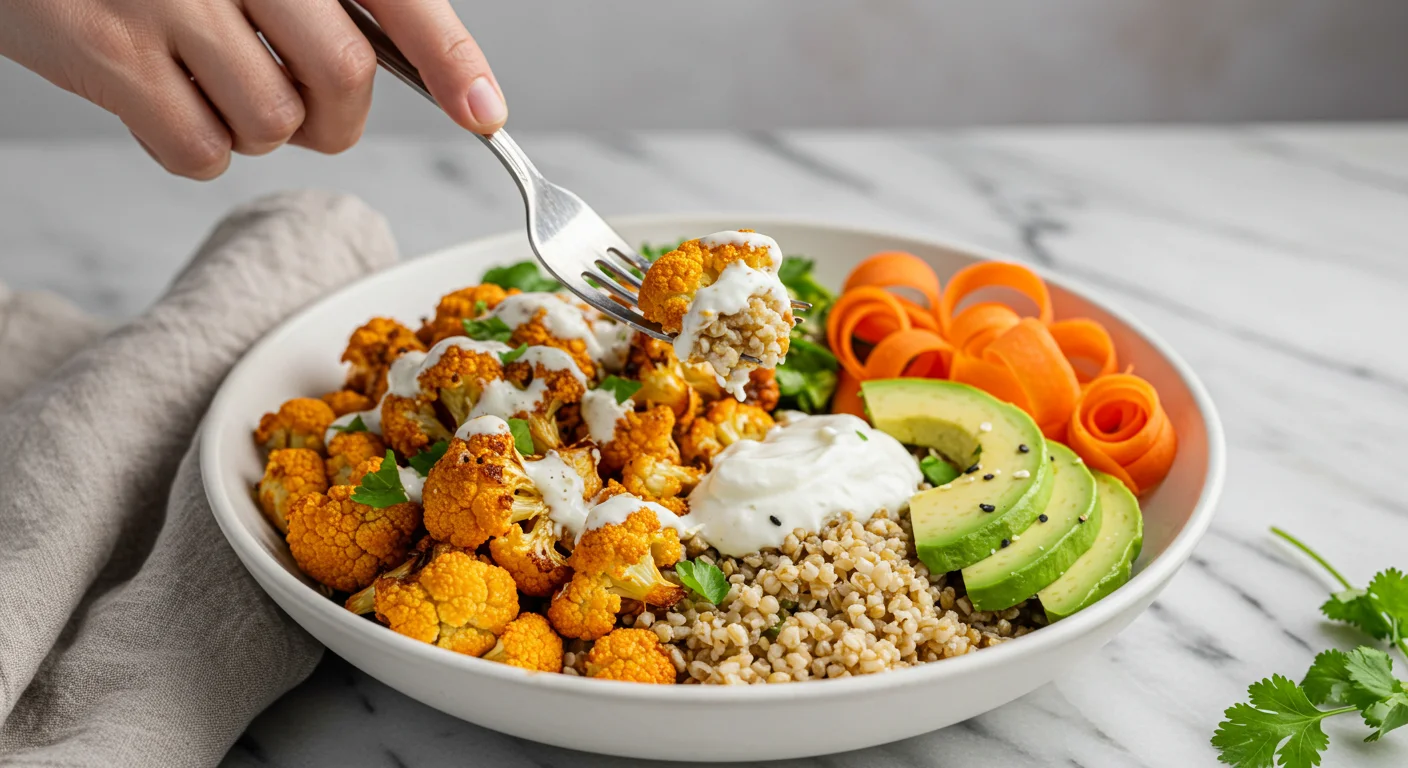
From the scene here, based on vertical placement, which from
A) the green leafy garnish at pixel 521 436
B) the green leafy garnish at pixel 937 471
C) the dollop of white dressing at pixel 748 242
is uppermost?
the dollop of white dressing at pixel 748 242

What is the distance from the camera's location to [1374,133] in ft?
16.5

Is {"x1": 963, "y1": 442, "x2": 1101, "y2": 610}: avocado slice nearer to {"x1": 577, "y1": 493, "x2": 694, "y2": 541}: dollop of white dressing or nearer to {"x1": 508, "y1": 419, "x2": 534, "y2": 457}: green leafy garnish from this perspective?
{"x1": 577, "y1": 493, "x2": 694, "y2": 541}: dollop of white dressing

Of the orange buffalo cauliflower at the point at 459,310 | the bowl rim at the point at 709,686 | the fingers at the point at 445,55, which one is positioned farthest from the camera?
the orange buffalo cauliflower at the point at 459,310

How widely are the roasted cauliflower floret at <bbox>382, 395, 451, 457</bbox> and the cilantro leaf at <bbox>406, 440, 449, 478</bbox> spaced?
4 cm

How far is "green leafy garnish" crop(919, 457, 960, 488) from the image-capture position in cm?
246

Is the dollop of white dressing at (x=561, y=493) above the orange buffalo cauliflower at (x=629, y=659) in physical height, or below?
above

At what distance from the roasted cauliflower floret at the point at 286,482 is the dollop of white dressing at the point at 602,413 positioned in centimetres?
56

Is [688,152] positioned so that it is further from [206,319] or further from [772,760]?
[772,760]

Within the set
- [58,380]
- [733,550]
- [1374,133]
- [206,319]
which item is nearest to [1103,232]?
[1374,133]

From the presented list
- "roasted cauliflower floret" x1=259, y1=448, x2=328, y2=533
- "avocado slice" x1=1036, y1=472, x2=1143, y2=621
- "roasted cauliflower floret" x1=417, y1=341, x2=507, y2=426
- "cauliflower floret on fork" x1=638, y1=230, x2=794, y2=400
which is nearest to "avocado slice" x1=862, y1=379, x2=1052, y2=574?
"avocado slice" x1=1036, y1=472, x2=1143, y2=621

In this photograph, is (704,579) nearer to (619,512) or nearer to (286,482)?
(619,512)

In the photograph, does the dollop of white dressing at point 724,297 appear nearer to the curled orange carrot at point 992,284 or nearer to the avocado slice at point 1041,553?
the avocado slice at point 1041,553

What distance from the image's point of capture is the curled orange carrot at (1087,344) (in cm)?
280

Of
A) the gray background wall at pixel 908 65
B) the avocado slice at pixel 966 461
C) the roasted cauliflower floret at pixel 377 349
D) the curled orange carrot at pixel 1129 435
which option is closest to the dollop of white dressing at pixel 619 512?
the avocado slice at pixel 966 461
